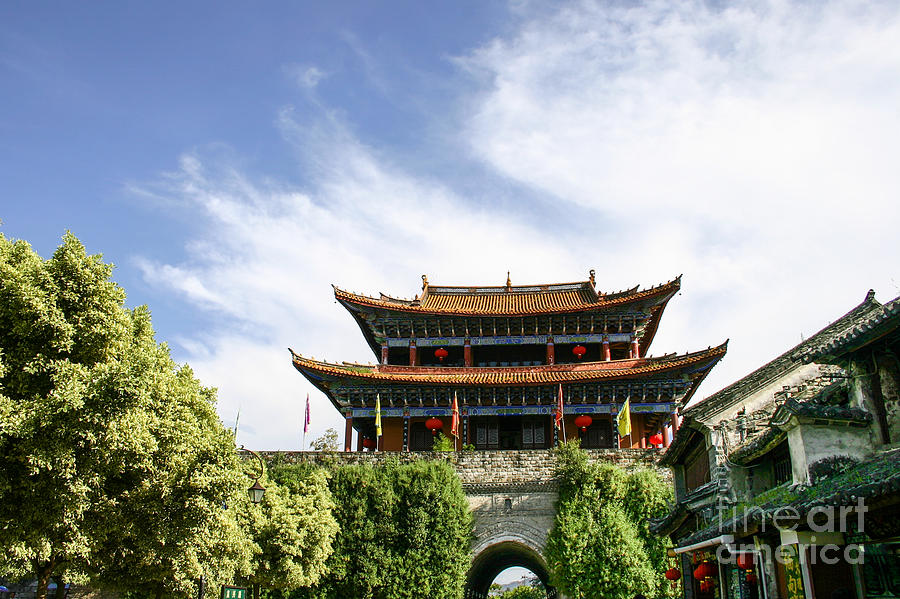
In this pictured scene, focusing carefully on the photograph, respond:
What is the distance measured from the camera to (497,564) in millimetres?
27781

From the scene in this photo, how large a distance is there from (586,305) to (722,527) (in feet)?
57.4

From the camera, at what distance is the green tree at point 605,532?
19.6 metres

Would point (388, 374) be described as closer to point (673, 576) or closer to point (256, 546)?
point (256, 546)

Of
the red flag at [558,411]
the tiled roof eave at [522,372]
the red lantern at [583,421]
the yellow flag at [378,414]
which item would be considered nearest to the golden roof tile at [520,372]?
the tiled roof eave at [522,372]

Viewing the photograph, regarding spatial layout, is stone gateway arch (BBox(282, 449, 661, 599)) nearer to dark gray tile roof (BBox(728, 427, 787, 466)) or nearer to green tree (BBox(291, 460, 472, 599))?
green tree (BBox(291, 460, 472, 599))

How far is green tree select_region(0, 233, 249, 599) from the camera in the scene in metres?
10.2

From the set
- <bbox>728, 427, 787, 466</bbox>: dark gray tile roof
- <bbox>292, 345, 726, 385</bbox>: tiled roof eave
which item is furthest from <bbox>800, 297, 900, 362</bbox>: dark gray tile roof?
<bbox>292, 345, 726, 385</bbox>: tiled roof eave

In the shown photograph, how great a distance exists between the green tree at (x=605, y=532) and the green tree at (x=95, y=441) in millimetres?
10895

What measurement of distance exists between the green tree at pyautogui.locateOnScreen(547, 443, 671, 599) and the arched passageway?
169cm

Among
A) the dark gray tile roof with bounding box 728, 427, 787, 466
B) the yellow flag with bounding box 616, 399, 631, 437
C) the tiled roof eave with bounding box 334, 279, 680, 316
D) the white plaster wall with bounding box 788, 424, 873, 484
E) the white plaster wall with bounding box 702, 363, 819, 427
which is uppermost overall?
the tiled roof eave with bounding box 334, 279, 680, 316

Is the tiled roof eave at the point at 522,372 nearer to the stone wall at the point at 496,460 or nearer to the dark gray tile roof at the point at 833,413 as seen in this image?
the stone wall at the point at 496,460

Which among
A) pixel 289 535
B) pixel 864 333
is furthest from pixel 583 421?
pixel 864 333

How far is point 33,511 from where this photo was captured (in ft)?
34.4

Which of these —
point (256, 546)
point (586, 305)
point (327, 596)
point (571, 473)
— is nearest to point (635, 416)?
point (586, 305)
